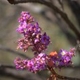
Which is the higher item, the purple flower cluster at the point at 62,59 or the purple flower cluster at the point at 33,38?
the purple flower cluster at the point at 33,38

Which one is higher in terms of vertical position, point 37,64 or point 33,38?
point 33,38

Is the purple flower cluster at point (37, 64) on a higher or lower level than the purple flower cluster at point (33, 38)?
lower

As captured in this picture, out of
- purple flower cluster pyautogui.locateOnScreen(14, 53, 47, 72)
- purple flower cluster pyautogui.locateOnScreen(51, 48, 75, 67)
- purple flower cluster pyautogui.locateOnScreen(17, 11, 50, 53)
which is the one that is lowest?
purple flower cluster pyautogui.locateOnScreen(14, 53, 47, 72)

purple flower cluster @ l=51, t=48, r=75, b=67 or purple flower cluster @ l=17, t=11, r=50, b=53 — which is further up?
purple flower cluster @ l=17, t=11, r=50, b=53

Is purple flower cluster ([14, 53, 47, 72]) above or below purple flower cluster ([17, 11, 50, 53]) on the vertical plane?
below

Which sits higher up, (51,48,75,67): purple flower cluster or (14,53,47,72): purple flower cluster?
(51,48,75,67): purple flower cluster

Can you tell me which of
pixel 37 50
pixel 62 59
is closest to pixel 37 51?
pixel 37 50

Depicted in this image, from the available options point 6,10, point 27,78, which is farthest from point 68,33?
point 6,10

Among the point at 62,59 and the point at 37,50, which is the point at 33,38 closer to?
the point at 37,50

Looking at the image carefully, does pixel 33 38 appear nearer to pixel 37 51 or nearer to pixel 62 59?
pixel 37 51

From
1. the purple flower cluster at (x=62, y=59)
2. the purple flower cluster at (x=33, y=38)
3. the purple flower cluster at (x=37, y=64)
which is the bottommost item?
the purple flower cluster at (x=37, y=64)

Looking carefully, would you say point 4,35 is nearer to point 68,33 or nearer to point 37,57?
point 68,33
